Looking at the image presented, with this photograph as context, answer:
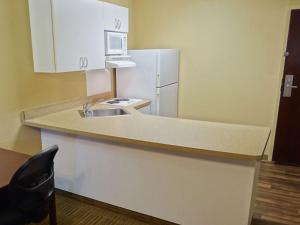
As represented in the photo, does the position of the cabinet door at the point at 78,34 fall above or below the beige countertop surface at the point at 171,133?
above

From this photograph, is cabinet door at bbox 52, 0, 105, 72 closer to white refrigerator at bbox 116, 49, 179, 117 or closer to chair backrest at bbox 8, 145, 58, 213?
white refrigerator at bbox 116, 49, 179, 117

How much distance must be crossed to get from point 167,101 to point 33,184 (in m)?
2.55

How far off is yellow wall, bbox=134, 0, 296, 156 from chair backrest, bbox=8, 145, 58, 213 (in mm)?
2769

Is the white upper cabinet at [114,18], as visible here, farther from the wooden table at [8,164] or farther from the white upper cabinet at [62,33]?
the wooden table at [8,164]

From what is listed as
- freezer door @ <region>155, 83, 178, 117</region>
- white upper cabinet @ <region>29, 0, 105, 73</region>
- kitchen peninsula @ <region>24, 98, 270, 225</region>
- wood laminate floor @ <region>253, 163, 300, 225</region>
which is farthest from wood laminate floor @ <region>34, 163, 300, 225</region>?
freezer door @ <region>155, 83, 178, 117</region>

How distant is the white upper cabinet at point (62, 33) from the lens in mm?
2371

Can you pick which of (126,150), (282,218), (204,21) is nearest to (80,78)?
(126,150)

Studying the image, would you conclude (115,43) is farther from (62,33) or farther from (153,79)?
(62,33)

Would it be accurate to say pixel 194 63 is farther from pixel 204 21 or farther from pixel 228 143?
pixel 228 143

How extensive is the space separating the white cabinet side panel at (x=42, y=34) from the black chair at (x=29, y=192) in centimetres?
107

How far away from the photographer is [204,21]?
12.5 feet

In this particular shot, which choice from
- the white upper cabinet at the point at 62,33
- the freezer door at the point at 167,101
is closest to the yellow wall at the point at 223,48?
the freezer door at the point at 167,101

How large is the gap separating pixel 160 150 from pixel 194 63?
218 cm

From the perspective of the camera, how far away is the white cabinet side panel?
2.37 meters
